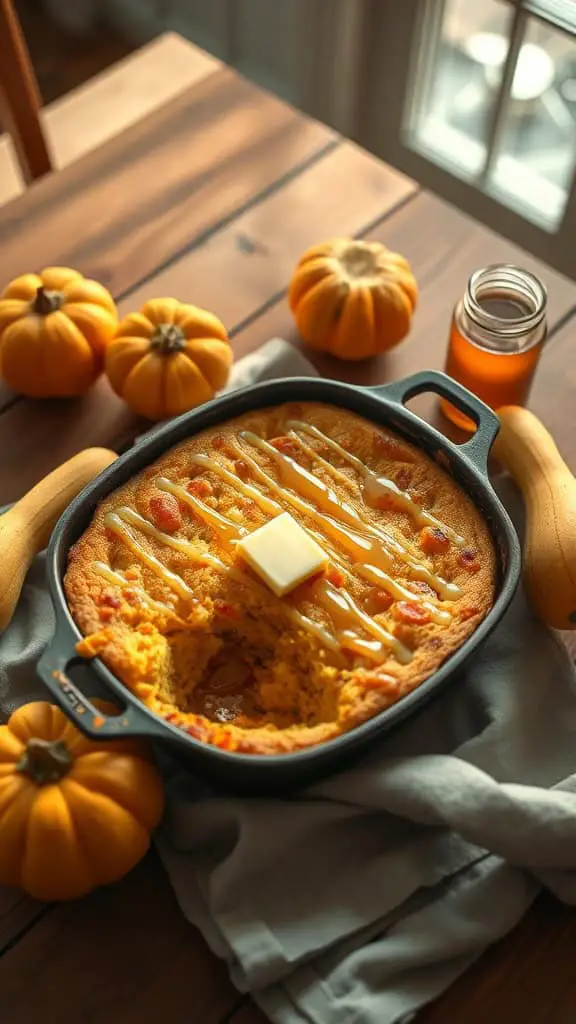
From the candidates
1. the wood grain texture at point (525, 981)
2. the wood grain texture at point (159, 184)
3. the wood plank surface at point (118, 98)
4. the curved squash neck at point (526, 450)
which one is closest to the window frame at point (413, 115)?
the wood plank surface at point (118, 98)

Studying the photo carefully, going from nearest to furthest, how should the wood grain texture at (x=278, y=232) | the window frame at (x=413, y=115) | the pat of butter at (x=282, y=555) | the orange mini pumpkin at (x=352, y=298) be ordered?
the pat of butter at (x=282, y=555), the orange mini pumpkin at (x=352, y=298), the wood grain texture at (x=278, y=232), the window frame at (x=413, y=115)

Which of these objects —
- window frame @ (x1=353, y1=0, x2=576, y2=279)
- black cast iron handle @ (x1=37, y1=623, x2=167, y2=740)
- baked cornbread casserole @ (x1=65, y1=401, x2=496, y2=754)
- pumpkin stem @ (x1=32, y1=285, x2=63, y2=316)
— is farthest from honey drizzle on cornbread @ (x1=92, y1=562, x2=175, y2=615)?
window frame @ (x1=353, y1=0, x2=576, y2=279)

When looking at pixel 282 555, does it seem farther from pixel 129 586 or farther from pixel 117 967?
pixel 117 967

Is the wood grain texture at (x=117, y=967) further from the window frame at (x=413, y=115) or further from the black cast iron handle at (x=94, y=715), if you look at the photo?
the window frame at (x=413, y=115)

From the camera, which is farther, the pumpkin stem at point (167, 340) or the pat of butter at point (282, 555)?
the pumpkin stem at point (167, 340)

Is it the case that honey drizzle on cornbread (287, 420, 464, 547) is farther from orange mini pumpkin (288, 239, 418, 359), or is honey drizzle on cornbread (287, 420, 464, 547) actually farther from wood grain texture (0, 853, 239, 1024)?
wood grain texture (0, 853, 239, 1024)

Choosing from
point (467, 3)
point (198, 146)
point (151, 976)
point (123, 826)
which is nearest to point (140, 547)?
point (123, 826)
